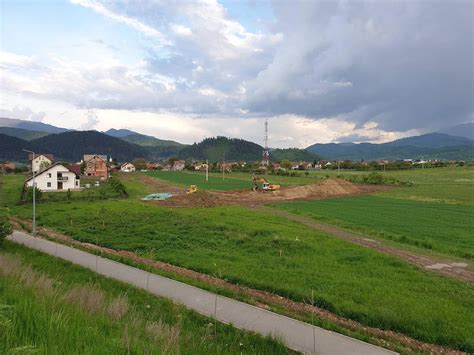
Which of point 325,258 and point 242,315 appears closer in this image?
point 242,315

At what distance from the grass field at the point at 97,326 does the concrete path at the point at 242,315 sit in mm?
630

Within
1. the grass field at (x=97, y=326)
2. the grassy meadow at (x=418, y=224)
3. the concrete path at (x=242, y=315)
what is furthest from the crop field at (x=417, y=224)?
the grass field at (x=97, y=326)

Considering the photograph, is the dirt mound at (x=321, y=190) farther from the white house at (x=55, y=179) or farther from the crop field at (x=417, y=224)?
the white house at (x=55, y=179)

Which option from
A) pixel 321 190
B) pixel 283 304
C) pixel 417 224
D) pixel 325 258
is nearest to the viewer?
pixel 283 304

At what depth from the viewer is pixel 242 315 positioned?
11727 mm

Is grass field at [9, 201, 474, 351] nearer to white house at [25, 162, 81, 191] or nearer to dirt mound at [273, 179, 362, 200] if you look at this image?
dirt mound at [273, 179, 362, 200]

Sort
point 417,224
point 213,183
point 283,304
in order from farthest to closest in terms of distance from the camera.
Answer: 1. point 213,183
2. point 417,224
3. point 283,304

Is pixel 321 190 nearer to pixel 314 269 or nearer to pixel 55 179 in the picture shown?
pixel 55 179

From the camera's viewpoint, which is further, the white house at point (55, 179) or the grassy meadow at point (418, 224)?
the white house at point (55, 179)

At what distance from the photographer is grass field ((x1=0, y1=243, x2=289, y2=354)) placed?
5516 millimetres

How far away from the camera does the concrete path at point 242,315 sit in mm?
9773

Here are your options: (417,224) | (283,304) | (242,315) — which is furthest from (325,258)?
(417,224)

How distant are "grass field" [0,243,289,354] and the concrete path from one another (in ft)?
2.07

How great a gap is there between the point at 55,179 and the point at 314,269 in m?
62.1
